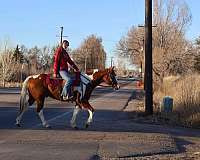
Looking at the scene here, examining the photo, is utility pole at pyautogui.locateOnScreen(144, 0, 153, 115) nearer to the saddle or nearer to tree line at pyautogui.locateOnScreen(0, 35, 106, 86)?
→ the saddle

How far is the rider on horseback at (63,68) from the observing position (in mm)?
15977

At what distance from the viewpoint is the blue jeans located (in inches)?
628

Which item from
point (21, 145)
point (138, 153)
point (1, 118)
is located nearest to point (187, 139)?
point (138, 153)

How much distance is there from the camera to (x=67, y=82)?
1595 centimetres

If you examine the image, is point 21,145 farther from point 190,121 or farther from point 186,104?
point 186,104

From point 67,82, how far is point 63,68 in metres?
0.47

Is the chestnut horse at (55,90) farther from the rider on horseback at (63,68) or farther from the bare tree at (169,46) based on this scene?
the bare tree at (169,46)

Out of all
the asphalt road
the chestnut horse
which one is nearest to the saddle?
the chestnut horse

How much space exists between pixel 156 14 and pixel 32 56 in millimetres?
88158

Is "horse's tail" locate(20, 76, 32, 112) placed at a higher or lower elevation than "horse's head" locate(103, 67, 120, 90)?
lower

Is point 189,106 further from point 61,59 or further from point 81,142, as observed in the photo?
point 81,142

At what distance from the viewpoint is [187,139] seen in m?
15.3

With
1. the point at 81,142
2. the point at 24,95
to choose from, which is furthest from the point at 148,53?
the point at 81,142

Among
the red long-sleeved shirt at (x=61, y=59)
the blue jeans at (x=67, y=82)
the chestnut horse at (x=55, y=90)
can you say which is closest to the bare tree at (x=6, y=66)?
the chestnut horse at (x=55, y=90)
